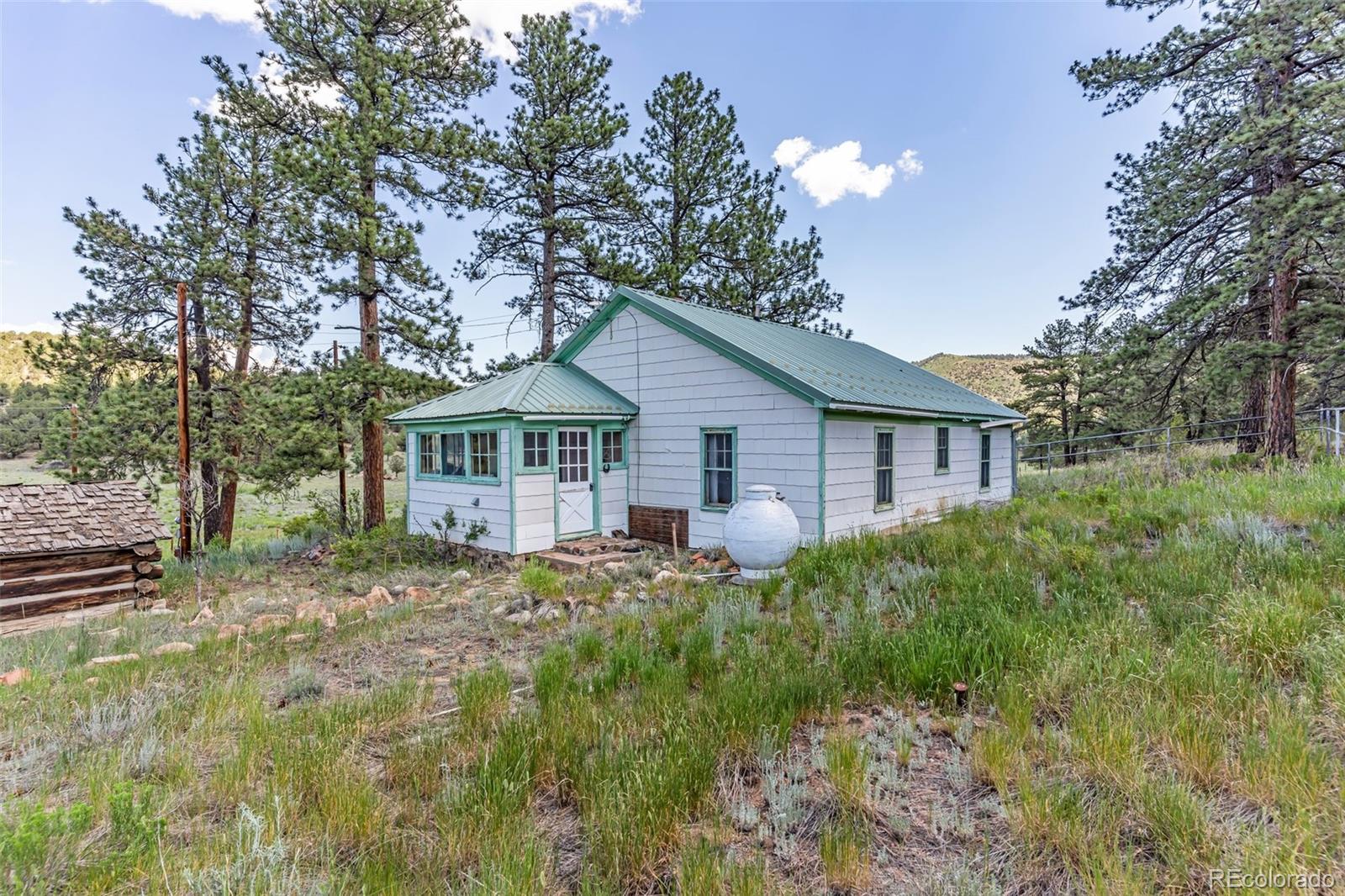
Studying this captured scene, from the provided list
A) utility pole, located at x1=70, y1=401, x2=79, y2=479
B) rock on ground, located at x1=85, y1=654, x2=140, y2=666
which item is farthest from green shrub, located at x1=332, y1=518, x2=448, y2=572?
utility pole, located at x1=70, y1=401, x2=79, y2=479

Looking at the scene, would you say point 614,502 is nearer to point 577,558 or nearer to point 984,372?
point 577,558

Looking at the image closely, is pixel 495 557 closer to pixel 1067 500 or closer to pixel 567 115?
pixel 1067 500

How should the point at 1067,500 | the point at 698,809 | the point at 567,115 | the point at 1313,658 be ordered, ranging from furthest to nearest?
the point at 567,115, the point at 1067,500, the point at 1313,658, the point at 698,809

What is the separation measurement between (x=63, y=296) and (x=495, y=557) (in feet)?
42.8

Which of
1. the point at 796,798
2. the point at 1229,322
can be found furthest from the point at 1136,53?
the point at 796,798

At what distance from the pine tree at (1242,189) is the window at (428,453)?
15879mm

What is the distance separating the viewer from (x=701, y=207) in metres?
20.5

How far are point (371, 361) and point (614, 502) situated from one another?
789 cm

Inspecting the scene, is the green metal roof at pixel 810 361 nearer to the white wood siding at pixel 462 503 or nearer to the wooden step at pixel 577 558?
the white wood siding at pixel 462 503

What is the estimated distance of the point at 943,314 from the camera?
29.9 metres

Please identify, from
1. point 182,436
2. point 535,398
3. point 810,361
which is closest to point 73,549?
point 182,436

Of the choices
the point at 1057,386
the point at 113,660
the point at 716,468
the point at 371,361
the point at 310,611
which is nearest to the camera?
the point at 113,660

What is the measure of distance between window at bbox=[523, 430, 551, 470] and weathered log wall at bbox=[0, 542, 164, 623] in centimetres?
616

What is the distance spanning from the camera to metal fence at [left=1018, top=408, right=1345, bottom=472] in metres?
13.8
